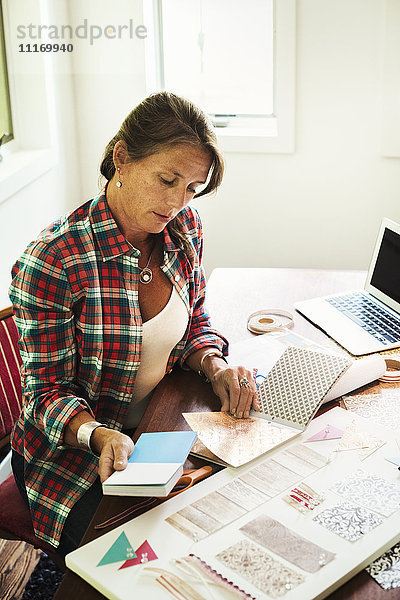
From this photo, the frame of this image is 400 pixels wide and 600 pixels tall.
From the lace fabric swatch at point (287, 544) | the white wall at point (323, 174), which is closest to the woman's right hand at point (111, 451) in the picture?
the lace fabric swatch at point (287, 544)

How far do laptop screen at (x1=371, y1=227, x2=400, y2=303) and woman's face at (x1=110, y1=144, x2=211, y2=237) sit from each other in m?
0.66

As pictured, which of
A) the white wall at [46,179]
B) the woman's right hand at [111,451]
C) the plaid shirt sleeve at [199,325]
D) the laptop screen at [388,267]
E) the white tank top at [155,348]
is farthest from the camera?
the white wall at [46,179]

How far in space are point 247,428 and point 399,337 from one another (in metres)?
0.59

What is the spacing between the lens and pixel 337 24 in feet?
8.93

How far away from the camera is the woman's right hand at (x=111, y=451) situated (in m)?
1.19

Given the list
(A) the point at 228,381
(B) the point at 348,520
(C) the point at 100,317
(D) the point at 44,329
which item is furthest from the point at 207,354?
(B) the point at 348,520

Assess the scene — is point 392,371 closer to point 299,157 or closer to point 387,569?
point 387,569

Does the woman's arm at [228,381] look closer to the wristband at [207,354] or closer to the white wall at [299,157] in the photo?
the wristband at [207,354]

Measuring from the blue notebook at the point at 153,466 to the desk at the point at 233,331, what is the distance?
51 mm

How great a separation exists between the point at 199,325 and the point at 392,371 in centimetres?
47

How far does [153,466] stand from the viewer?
45.9 inches

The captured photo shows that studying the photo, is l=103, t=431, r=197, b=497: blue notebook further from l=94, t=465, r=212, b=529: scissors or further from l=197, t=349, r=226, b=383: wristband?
l=197, t=349, r=226, b=383: wristband

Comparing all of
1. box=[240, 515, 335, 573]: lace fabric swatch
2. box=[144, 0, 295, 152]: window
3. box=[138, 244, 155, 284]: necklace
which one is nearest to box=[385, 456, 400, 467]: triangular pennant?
box=[240, 515, 335, 573]: lace fabric swatch

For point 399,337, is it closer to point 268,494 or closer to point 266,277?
point 266,277
